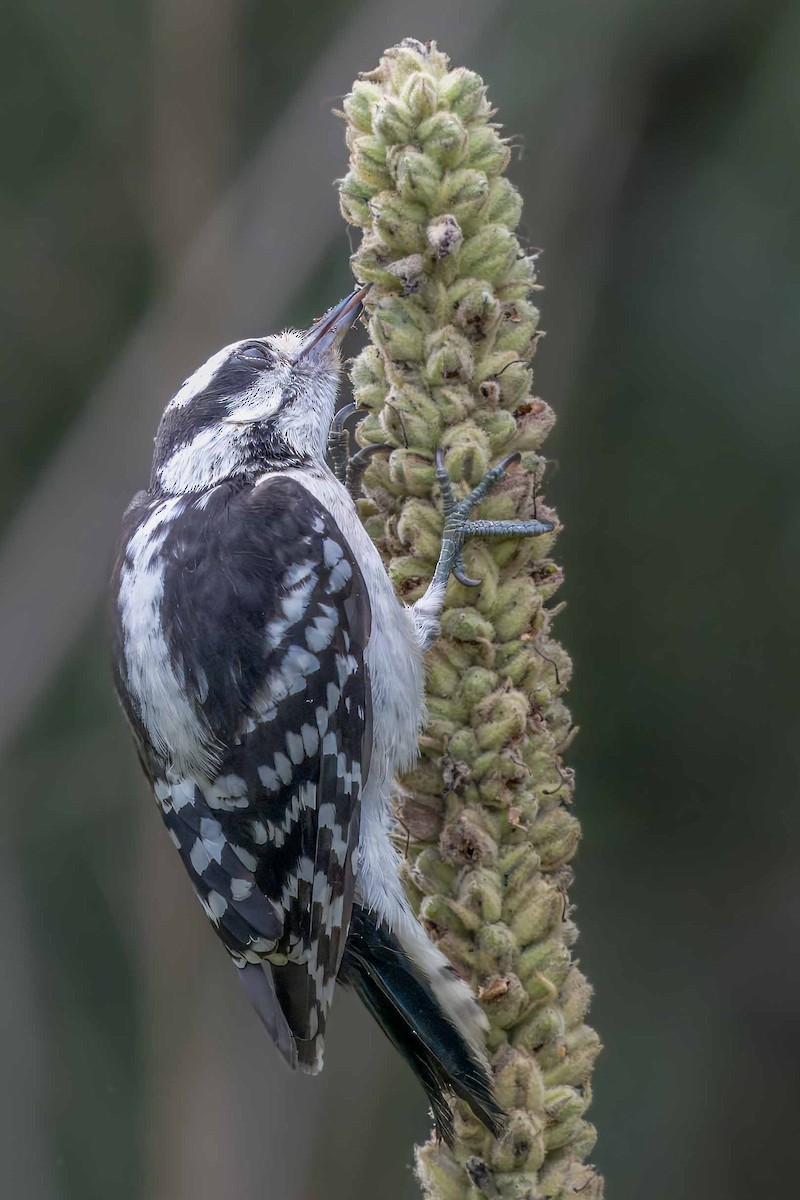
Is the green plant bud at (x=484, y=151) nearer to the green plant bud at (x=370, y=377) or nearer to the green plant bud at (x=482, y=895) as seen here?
the green plant bud at (x=370, y=377)

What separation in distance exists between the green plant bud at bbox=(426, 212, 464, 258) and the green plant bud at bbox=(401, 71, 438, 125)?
0.13 m

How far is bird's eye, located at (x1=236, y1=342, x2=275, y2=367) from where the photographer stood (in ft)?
9.17

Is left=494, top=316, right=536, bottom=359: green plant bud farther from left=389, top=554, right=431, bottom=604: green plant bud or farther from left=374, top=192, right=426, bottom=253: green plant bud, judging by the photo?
left=389, top=554, right=431, bottom=604: green plant bud

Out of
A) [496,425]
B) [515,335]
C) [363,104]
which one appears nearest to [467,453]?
[496,425]

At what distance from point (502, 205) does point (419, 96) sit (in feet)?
0.58

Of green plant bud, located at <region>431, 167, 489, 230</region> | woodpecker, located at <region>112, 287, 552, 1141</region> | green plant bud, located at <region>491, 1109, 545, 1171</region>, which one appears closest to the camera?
A: green plant bud, located at <region>491, 1109, 545, 1171</region>

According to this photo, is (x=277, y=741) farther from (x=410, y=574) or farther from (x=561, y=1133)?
(x=561, y=1133)

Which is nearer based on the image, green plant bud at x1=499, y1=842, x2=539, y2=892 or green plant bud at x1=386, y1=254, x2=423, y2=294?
green plant bud at x1=499, y1=842, x2=539, y2=892

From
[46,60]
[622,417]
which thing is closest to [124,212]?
[46,60]

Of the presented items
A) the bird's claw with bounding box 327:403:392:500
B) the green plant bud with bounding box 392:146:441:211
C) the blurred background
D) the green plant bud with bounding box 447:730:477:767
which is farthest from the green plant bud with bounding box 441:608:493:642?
the blurred background

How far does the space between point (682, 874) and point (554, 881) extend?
2.36 m

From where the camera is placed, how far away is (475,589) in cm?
191

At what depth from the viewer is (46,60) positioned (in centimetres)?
451

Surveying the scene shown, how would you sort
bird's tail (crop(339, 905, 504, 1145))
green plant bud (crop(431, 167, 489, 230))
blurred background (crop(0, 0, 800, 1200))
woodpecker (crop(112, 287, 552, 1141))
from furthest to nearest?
blurred background (crop(0, 0, 800, 1200)) < woodpecker (crop(112, 287, 552, 1141)) < green plant bud (crop(431, 167, 489, 230)) < bird's tail (crop(339, 905, 504, 1145))
